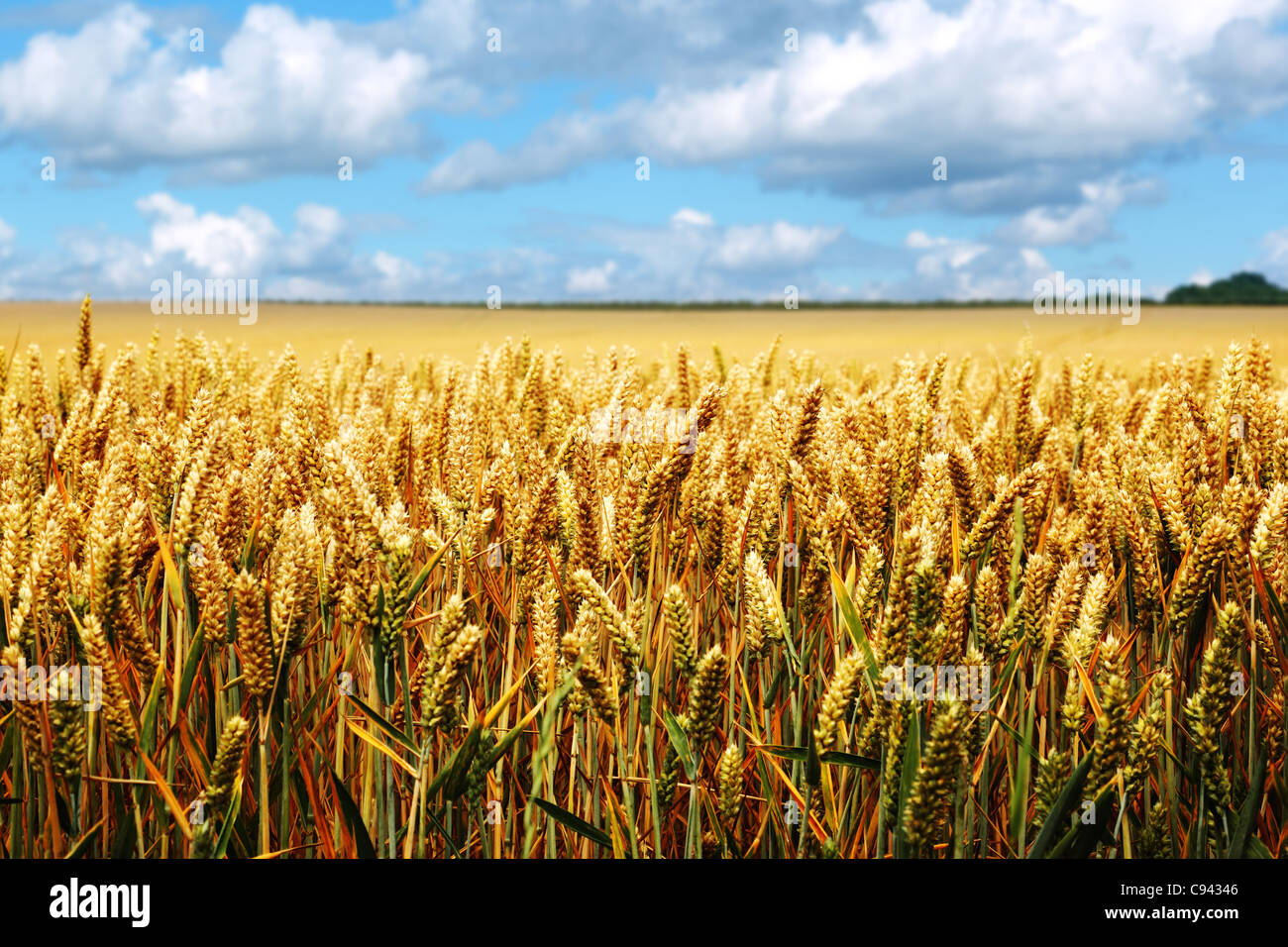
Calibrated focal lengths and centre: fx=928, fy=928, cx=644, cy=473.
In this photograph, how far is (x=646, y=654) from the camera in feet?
5.16

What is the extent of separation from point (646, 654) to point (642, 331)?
25655mm

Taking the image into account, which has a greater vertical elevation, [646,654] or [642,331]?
[642,331]

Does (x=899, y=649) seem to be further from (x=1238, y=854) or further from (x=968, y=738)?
(x=1238, y=854)

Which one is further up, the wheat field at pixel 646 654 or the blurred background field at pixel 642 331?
the blurred background field at pixel 642 331

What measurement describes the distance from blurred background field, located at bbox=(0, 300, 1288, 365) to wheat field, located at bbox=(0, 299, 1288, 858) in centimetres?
1082

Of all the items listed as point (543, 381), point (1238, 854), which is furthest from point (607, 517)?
point (543, 381)

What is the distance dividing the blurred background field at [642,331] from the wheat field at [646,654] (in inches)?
426

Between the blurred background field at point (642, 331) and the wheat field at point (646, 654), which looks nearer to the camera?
the wheat field at point (646, 654)

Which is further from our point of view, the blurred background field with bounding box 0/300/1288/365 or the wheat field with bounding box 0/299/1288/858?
the blurred background field with bounding box 0/300/1288/365

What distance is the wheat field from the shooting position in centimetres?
122

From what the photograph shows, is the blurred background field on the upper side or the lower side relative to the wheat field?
upper

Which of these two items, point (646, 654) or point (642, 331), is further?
point (642, 331)

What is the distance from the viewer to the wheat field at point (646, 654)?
1216 mm
